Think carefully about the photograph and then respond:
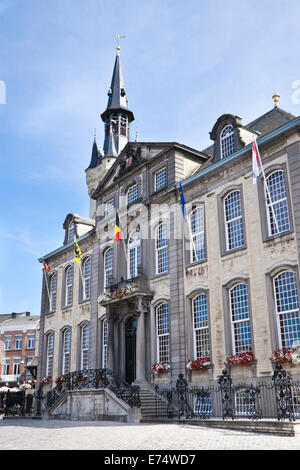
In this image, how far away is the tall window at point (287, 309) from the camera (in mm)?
15445

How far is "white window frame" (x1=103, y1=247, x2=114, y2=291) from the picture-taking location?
84.3ft

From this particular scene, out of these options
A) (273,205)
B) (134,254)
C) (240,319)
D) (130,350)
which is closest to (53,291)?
(134,254)

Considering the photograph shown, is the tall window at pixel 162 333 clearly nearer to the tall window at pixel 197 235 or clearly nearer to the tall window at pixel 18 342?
the tall window at pixel 197 235

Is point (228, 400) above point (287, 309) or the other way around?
the other way around

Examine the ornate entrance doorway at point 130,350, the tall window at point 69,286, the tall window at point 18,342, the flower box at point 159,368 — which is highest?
the tall window at point 69,286

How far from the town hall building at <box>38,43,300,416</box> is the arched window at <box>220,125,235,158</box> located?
7 centimetres

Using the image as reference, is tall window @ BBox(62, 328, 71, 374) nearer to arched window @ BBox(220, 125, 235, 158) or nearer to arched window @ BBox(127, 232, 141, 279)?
arched window @ BBox(127, 232, 141, 279)

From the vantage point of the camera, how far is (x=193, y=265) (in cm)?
1991

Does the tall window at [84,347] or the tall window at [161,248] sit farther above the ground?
the tall window at [161,248]

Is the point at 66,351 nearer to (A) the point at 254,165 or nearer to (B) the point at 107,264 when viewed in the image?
(B) the point at 107,264

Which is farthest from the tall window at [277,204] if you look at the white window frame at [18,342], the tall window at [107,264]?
the white window frame at [18,342]

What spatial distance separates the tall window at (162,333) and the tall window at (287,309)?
5888 millimetres

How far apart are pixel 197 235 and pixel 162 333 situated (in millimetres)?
4592
